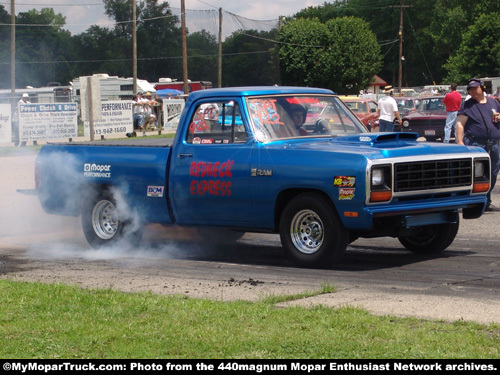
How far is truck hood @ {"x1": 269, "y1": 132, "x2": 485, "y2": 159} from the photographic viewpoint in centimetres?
802

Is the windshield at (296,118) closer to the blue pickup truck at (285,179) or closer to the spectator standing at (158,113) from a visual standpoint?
the blue pickup truck at (285,179)

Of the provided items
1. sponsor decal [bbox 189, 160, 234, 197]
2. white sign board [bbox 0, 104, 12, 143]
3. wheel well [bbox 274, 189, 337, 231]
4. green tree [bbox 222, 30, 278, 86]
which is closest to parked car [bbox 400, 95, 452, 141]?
white sign board [bbox 0, 104, 12, 143]

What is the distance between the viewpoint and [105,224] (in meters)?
10.4

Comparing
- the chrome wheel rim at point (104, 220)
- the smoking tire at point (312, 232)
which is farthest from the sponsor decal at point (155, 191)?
the smoking tire at point (312, 232)

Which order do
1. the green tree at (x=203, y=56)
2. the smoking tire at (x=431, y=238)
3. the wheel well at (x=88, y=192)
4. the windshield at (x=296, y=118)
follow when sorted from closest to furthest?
the windshield at (x=296, y=118) < the smoking tire at (x=431, y=238) < the wheel well at (x=88, y=192) < the green tree at (x=203, y=56)

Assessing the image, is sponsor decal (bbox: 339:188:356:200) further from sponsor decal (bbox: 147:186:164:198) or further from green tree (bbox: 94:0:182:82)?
green tree (bbox: 94:0:182:82)

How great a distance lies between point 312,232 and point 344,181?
808 mm

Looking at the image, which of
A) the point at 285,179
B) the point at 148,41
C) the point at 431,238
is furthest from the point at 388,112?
the point at 148,41

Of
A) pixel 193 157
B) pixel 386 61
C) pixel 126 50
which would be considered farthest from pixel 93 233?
pixel 386 61

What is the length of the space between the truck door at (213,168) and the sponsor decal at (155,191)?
171 millimetres

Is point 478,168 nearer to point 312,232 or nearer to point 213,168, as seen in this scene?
point 312,232

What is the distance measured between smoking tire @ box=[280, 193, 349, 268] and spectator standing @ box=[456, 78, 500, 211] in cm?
406

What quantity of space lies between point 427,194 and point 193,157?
8.58 feet

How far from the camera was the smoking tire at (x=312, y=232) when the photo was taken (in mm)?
8164
